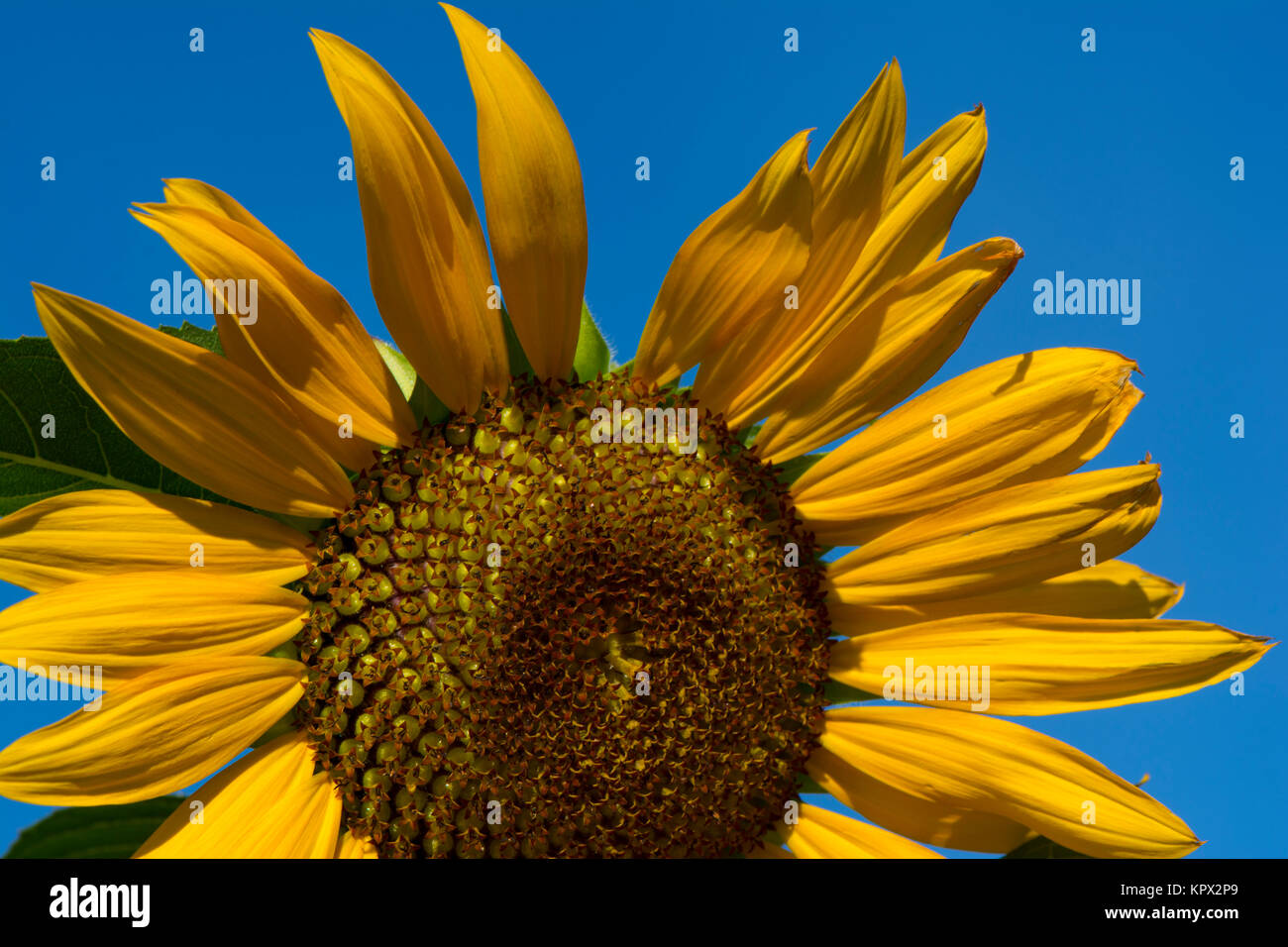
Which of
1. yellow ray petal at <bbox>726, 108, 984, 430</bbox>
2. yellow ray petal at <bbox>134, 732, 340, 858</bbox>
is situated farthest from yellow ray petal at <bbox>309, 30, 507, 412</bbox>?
yellow ray petal at <bbox>134, 732, 340, 858</bbox>

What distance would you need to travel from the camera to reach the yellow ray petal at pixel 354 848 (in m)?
2.19

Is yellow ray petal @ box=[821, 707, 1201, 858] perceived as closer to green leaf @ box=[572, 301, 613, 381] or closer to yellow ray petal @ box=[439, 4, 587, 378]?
green leaf @ box=[572, 301, 613, 381]

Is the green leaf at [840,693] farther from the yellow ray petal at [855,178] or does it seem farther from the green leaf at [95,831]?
the green leaf at [95,831]

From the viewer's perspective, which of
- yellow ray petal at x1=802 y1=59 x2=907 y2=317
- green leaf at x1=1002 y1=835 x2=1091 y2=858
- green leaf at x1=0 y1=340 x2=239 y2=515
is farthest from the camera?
green leaf at x1=1002 y1=835 x2=1091 y2=858

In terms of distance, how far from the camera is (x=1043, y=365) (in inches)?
93.2

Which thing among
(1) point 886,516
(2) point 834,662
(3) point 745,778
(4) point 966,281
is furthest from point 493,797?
(4) point 966,281

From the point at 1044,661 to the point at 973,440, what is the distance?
20.3 inches

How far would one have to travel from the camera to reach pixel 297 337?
2068 millimetres

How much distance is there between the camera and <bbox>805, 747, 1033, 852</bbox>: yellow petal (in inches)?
94.0

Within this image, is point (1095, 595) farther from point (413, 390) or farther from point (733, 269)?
point (413, 390)

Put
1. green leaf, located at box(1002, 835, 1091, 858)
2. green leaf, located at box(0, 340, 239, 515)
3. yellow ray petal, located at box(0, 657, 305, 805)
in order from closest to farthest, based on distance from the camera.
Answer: yellow ray petal, located at box(0, 657, 305, 805), green leaf, located at box(0, 340, 239, 515), green leaf, located at box(1002, 835, 1091, 858)

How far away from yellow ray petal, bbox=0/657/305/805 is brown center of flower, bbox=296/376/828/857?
11 centimetres
